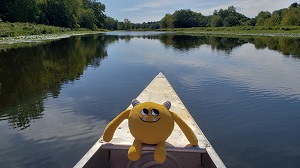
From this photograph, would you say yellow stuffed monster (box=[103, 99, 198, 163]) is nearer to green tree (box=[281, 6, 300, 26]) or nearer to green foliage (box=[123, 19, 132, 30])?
green tree (box=[281, 6, 300, 26])

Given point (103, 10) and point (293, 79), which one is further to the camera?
point (103, 10)

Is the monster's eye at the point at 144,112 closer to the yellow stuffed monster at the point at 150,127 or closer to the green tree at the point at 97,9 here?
the yellow stuffed monster at the point at 150,127

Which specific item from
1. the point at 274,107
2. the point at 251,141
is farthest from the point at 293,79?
the point at 251,141

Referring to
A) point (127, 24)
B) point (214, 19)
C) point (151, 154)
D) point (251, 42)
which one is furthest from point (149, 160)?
point (127, 24)

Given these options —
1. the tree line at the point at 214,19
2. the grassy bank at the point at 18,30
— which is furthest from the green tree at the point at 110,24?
the grassy bank at the point at 18,30

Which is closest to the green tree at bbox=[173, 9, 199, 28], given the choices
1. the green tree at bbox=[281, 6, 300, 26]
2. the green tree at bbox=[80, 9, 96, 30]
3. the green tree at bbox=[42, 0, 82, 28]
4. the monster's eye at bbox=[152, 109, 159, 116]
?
the green tree at bbox=[80, 9, 96, 30]

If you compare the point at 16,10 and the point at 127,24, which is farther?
the point at 127,24

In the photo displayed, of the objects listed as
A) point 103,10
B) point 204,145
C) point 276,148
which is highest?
point 103,10

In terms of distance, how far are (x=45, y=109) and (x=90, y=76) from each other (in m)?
7.02

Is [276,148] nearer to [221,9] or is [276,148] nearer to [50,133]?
[50,133]

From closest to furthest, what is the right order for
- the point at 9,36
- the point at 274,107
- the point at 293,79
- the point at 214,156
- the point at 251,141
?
the point at 214,156
the point at 251,141
the point at 274,107
the point at 293,79
the point at 9,36

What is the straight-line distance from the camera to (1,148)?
719 cm

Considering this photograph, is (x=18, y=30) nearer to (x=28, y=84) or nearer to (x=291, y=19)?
(x=28, y=84)

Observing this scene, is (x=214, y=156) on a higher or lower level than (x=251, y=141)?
higher
